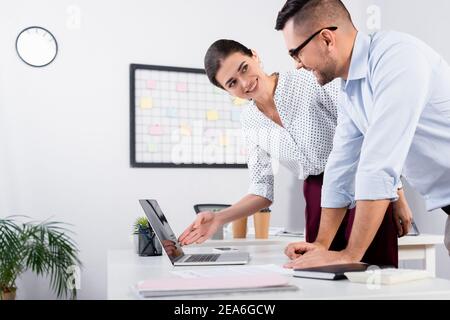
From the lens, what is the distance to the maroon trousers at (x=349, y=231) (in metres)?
1.34

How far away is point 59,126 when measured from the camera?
2.85m

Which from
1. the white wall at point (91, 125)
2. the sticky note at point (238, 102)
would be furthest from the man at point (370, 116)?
the sticky note at point (238, 102)

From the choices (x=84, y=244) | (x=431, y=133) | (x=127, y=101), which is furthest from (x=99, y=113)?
(x=431, y=133)

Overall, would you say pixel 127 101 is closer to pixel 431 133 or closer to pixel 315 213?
pixel 315 213

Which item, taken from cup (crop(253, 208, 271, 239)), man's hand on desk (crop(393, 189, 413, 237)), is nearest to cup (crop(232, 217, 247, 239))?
cup (crop(253, 208, 271, 239))

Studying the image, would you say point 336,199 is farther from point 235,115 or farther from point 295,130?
point 235,115

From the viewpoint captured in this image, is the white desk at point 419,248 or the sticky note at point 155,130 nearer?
the white desk at point 419,248

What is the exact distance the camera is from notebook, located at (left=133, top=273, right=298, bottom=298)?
78cm

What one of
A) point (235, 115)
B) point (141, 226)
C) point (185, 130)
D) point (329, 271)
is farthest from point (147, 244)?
point (235, 115)

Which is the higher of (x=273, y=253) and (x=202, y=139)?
(x=202, y=139)

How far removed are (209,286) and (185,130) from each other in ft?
7.62

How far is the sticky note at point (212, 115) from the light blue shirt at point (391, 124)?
1863 mm

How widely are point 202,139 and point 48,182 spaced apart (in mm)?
885

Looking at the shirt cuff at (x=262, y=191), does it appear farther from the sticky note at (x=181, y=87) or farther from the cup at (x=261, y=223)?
the sticky note at (x=181, y=87)
